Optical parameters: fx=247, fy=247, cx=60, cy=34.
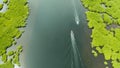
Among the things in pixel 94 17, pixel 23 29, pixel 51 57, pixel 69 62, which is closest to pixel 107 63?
pixel 69 62

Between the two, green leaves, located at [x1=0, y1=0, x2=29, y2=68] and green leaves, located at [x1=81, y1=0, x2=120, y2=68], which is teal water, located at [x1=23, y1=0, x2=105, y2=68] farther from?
green leaves, located at [x1=0, y1=0, x2=29, y2=68]

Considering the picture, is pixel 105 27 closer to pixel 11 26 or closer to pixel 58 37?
pixel 58 37

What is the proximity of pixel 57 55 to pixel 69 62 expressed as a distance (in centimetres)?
221

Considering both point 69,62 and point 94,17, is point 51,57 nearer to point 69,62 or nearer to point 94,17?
point 69,62

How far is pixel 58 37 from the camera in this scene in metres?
38.1

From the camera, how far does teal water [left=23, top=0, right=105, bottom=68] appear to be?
34344 mm

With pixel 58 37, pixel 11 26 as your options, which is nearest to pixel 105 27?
pixel 58 37

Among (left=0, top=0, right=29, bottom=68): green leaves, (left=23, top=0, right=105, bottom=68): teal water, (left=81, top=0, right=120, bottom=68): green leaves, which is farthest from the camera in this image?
(left=81, top=0, right=120, bottom=68): green leaves

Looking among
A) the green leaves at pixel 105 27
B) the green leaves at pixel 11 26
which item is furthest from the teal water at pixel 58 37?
the green leaves at pixel 11 26

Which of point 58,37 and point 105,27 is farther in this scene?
point 105,27

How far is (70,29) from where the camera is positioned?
39.6 meters

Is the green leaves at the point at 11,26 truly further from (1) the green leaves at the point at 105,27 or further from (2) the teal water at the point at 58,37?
(1) the green leaves at the point at 105,27

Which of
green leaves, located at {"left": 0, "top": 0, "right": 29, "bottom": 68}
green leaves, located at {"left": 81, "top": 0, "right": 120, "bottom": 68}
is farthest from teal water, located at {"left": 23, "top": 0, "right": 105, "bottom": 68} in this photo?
green leaves, located at {"left": 0, "top": 0, "right": 29, "bottom": 68}

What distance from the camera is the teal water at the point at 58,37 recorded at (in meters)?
34.3
